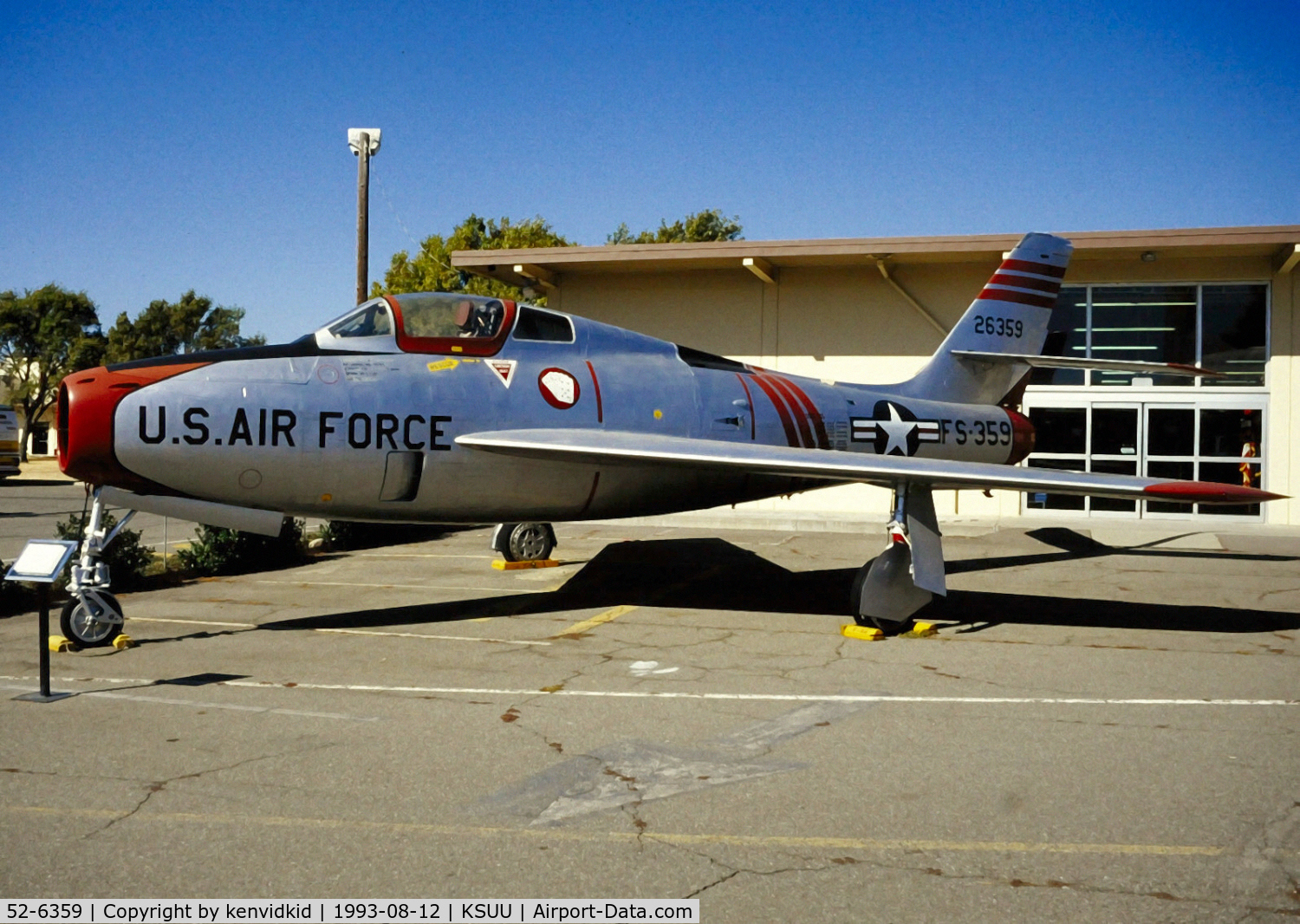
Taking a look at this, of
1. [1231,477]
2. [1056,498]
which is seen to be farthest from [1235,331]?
[1056,498]

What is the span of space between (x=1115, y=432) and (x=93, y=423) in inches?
730

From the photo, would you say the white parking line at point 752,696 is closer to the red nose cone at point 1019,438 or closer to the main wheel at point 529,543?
the main wheel at point 529,543

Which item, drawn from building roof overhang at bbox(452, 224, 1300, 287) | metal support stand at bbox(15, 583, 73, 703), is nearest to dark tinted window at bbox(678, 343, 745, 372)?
metal support stand at bbox(15, 583, 73, 703)

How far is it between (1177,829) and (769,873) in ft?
5.93

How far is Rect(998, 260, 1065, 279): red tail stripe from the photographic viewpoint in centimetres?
1412

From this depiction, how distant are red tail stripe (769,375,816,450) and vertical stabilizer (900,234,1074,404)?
259cm

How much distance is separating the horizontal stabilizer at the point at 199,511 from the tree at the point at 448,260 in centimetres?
3772

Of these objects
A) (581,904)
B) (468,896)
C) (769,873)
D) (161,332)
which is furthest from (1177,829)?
(161,332)

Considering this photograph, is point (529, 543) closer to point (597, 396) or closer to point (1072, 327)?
point (597, 396)

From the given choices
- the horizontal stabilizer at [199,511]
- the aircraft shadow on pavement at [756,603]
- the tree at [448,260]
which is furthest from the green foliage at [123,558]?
the tree at [448,260]

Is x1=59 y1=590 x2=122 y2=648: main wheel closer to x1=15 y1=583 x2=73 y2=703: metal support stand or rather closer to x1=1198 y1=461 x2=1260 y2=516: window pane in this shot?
x1=15 y1=583 x2=73 y2=703: metal support stand

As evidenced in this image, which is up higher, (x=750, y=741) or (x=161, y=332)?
(x=161, y=332)

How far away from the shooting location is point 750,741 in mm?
5609

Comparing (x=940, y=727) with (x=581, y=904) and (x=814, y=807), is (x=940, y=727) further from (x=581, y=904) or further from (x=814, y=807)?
(x=581, y=904)
